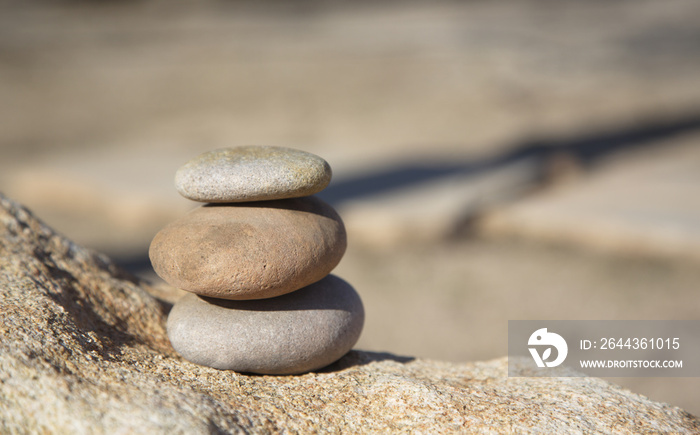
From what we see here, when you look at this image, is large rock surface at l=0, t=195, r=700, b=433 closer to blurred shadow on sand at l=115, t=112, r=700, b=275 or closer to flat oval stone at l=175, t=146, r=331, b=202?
flat oval stone at l=175, t=146, r=331, b=202

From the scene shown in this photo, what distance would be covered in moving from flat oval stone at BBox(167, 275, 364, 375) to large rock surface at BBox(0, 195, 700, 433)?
2.9 inches

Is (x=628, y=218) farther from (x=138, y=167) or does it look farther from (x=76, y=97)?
(x=76, y=97)

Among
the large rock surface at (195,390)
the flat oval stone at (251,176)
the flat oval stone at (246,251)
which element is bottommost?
the large rock surface at (195,390)

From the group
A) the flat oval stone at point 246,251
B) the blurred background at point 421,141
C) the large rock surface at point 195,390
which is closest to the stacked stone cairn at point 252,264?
the flat oval stone at point 246,251

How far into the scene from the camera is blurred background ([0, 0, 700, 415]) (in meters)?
6.58

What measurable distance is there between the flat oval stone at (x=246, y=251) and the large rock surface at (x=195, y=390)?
374 millimetres

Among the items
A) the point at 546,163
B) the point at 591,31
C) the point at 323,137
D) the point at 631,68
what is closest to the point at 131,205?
the point at 323,137

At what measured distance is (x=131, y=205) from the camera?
877 centimetres

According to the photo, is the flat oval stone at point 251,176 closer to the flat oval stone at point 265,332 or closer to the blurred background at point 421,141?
the flat oval stone at point 265,332

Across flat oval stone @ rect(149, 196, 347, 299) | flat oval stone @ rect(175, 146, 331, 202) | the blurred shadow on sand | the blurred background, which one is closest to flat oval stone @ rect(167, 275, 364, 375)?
flat oval stone @ rect(149, 196, 347, 299)

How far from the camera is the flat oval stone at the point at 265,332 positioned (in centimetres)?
258

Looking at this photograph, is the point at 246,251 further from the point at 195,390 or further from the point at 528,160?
the point at 528,160

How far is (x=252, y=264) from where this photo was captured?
2482 millimetres

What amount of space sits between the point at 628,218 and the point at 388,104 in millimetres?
7998
